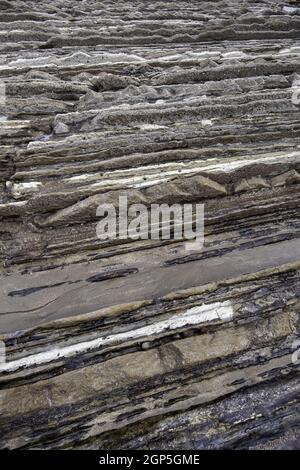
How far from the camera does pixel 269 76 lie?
5.64 metres

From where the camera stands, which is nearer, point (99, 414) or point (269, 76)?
point (99, 414)

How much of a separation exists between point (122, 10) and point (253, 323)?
23.2ft

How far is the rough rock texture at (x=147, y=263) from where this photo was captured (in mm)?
2850

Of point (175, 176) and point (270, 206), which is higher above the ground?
point (175, 176)

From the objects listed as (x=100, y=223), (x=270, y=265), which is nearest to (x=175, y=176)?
(x=100, y=223)

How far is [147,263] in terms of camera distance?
12.0ft

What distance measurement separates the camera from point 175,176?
13.1 ft

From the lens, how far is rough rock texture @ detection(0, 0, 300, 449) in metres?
2.85

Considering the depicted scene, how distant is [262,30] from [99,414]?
24.6 feet

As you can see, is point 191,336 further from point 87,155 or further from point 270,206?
point 87,155
